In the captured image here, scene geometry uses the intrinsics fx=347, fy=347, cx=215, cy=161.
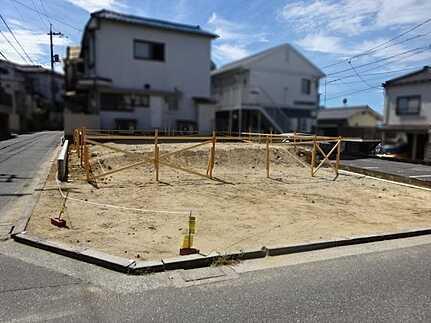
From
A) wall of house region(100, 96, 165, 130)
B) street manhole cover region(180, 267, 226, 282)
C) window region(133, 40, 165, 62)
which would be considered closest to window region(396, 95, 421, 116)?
wall of house region(100, 96, 165, 130)

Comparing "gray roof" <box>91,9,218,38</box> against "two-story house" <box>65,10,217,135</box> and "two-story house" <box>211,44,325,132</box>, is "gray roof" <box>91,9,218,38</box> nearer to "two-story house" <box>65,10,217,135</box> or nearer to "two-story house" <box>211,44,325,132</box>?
"two-story house" <box>65,10,217,135</box>

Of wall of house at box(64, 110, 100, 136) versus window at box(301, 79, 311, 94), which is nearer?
wall of house at box(64, 110, 100, 136)

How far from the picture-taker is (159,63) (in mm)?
25891

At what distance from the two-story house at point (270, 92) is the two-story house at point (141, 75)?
3.66 m

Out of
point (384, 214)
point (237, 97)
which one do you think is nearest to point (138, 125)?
point (237, 97)

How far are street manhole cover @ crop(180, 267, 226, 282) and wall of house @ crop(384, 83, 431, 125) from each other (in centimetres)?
2747

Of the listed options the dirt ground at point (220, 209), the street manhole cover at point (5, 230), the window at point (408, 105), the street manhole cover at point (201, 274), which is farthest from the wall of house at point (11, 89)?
the street manhole cover at point (201, 274)

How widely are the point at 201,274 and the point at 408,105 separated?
1132 inches

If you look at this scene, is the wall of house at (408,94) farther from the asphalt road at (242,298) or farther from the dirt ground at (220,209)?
the asphalt road at (242,298)

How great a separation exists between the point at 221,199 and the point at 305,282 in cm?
440

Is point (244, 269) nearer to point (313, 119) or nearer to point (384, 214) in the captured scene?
point (384, 214)

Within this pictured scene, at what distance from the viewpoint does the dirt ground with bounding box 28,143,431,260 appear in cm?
532

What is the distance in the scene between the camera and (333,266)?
455 centimetres

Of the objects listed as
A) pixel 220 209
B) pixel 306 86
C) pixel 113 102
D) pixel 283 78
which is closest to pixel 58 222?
pixel 220 209
